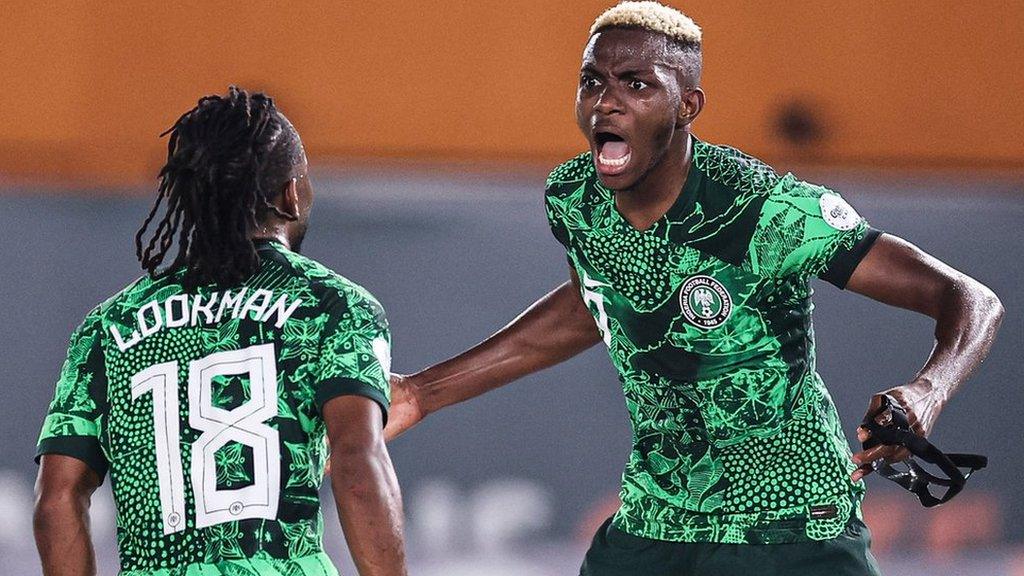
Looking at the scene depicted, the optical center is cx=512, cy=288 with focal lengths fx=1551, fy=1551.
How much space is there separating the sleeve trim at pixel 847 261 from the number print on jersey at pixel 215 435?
1348mm

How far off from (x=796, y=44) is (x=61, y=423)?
4552mm

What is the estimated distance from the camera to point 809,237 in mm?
3520

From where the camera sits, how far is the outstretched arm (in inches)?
Answer: 162

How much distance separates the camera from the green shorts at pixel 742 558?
3.54 metres

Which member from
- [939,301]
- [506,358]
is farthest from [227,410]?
[939,301]

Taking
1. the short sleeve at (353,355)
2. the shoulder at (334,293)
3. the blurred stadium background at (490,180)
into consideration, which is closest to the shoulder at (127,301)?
the shoulder at (334,293)

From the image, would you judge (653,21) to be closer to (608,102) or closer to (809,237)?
(608,102)

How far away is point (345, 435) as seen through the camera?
113 inches

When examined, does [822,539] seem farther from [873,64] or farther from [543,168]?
[873,64]

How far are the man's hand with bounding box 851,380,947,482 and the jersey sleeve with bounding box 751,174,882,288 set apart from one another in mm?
415

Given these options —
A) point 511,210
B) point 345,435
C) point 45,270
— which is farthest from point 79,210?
point 345,435

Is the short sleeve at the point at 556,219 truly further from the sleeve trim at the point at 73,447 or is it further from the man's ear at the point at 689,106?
the sleeve trim at the point at 73,447

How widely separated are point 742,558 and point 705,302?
1.96ft

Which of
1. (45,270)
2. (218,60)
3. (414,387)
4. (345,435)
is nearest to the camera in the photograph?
(345,435)
